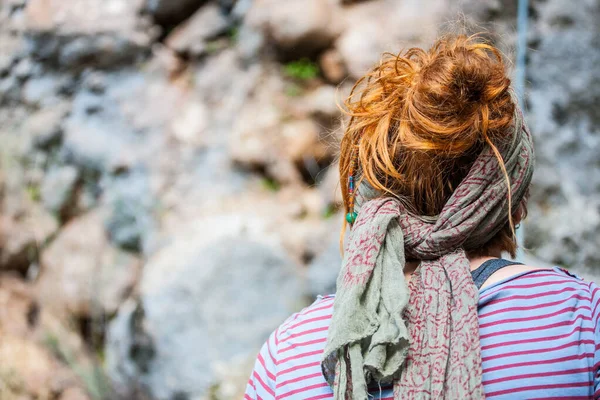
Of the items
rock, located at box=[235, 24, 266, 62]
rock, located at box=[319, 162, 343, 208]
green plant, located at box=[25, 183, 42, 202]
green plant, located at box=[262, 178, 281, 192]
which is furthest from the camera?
green plant, located at box=[25, 183, 42, 202]

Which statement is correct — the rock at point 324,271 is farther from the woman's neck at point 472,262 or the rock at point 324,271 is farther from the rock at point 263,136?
the woman's neck at point 472,262

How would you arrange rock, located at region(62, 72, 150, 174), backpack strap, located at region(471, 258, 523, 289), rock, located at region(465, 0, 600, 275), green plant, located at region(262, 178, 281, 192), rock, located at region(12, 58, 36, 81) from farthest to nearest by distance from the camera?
1. rock, located at region(12, 58, 36, 81)
2. rock, located at region(62, 72, 150, 174)
3. green plant, located at region(262, 178, 281, 192)
4. rock, located at region(465, 0, 600, 275)
5. backpack strap, located at region(471, 258, 523, 289)

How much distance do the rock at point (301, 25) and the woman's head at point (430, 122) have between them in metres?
3.38

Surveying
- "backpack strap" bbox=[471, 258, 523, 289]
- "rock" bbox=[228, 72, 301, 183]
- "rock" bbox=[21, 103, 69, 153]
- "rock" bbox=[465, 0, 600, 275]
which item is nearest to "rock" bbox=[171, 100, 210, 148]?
"rock" bbox=[228, 72, 301, 183]

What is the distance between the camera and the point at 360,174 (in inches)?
48.7

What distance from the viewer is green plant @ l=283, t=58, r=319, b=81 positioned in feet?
15.1

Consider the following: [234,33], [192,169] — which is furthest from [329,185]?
[234,33]

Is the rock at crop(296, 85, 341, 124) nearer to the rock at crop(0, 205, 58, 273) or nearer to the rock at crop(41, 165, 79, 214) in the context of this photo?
the rock at crop(41, 165, 79, 214)

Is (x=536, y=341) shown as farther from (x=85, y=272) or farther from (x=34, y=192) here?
(x=34, y=192)

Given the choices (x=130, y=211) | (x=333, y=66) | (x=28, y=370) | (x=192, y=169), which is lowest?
(x=28, y=370)

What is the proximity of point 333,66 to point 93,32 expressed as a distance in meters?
2.25

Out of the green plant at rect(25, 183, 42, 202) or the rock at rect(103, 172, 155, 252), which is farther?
the green plant at rect(25, 183, 42, 202)

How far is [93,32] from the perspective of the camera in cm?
518

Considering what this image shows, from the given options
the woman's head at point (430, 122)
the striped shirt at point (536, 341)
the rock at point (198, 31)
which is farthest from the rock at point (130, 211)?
the striped shirt at point (536, 341)
